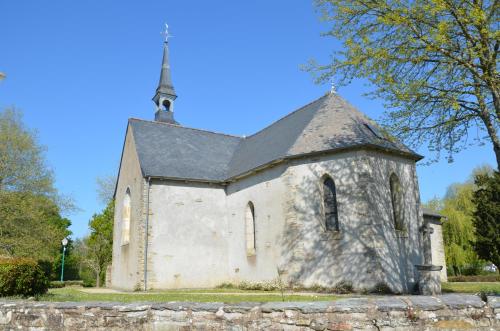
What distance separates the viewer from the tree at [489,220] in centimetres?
1906

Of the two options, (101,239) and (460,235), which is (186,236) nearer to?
(101,239)

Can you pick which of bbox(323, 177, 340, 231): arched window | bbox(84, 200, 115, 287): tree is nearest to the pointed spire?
bbox(84, 200, 115, 287): tree

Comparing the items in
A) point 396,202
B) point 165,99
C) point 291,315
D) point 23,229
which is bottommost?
point 291,315

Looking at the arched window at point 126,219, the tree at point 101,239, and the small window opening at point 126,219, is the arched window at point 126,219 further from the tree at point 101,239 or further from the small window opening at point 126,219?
the tree at point 101,239

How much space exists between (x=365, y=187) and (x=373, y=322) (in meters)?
11.7

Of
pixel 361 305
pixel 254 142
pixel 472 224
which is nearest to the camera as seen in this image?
pixel 361 305

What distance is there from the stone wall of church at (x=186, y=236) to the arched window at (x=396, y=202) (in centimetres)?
937

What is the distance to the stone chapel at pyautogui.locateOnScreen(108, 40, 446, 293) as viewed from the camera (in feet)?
53.6

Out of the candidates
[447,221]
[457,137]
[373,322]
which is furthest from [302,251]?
[447,221]

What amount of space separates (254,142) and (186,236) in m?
7.52

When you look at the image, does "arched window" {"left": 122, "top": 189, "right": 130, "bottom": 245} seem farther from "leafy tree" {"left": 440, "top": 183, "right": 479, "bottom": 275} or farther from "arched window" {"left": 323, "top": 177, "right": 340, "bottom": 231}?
"leafy tree" {"left": 440, "top": 183, "right": 479, "bottom": 275}

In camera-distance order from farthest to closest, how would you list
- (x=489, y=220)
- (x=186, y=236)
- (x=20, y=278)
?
(x=186, y=236), (x=489, y=220), (x=20, y=278)

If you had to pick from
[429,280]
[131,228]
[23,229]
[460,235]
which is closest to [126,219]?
[131,228]

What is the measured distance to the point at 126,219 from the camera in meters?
23.5
